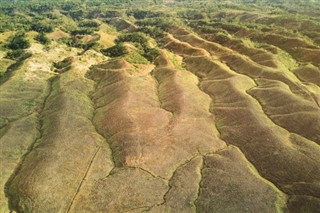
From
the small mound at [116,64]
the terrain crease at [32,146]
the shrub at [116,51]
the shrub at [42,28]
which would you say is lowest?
the shrub at [42,28]

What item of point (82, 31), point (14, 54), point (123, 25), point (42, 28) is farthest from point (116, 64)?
point (123, 25)

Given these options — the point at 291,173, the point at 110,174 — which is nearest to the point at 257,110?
the point at 291,173

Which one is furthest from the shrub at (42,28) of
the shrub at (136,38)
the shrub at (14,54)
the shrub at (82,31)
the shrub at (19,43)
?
the shrub at (14,54)

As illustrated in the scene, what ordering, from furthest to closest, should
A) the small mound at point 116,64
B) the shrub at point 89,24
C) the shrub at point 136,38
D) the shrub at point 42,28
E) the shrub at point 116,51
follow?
the shrub at point 89,24, the shrub at point 42,28, the shrub at point 136,38, the shrub at point 116,51, the small mound at point 116,64

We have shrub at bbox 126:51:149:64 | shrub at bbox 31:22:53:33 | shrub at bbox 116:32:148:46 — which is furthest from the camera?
shrub at bbox 31:22:53:33

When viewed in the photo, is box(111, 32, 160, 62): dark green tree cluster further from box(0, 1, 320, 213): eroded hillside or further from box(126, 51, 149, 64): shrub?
box(126, 51, 149, 64): shrub

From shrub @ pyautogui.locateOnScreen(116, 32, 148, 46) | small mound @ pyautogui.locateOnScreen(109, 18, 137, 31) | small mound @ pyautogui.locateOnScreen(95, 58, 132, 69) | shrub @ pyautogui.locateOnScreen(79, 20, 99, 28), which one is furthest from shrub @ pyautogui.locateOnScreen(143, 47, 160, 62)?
shrub @ pyautogui.locateOnScreen(79, 20, 99, 28)

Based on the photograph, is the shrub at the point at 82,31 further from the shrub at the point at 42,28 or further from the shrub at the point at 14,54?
the shrub at the point at 14,54

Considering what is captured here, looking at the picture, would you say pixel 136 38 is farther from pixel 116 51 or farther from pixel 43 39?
pixel 43 39
